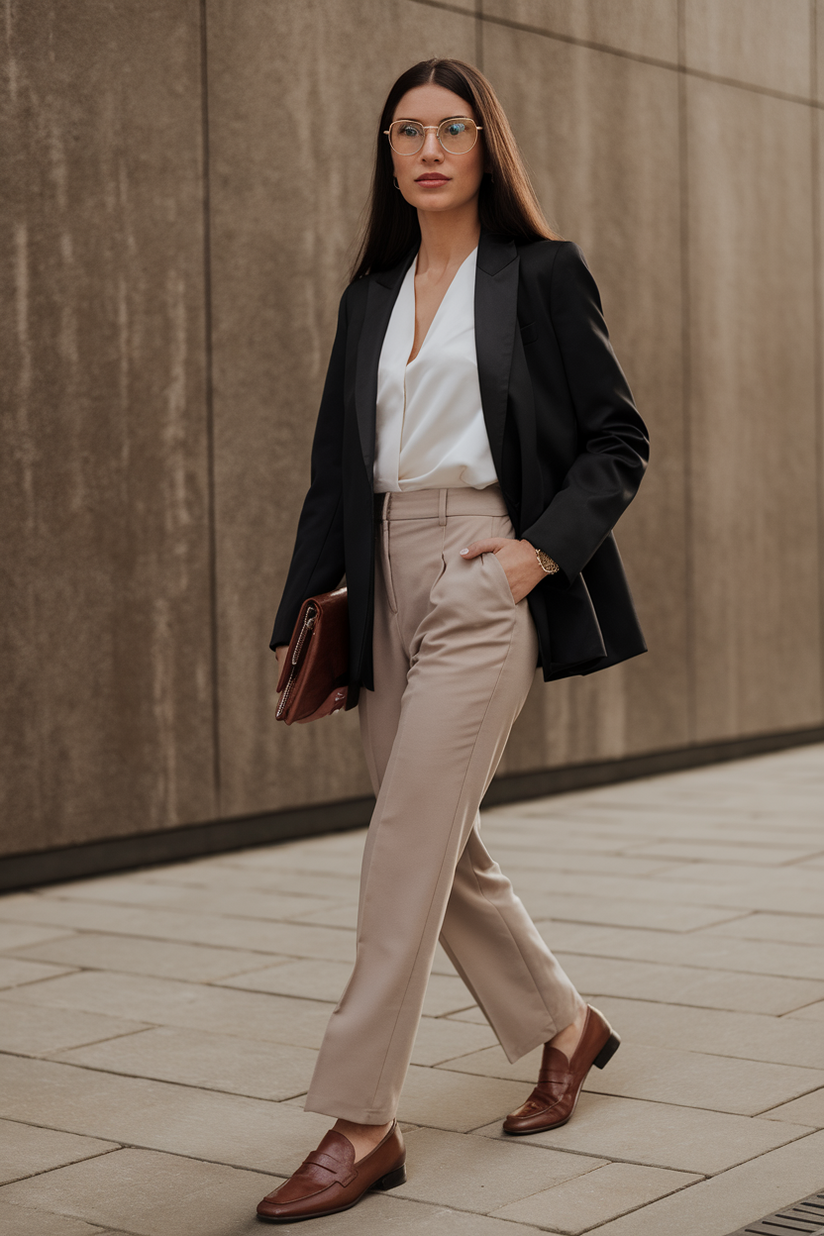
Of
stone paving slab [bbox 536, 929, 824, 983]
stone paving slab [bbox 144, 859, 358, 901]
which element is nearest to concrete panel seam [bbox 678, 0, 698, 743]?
stone paving slab [bbox 144, 859, 358, 901]

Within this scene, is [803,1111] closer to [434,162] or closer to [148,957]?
[434,162]

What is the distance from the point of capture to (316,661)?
3.22 m

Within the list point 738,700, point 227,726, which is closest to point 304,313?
point 227,726

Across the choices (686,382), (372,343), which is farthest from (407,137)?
(686,382)

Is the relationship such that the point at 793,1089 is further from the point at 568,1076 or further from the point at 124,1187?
the point at 124,1187

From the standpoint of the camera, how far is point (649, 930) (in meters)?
5.30

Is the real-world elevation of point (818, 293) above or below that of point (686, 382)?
above

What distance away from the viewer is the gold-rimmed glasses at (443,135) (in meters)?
3.21

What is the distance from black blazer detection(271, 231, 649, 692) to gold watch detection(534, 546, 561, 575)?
22 millimetres

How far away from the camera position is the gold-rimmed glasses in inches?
126

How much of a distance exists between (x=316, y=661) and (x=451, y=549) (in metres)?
0.35

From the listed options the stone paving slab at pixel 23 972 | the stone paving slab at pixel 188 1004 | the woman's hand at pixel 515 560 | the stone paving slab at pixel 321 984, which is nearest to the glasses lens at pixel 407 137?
the woman's hand at pixel 515 560

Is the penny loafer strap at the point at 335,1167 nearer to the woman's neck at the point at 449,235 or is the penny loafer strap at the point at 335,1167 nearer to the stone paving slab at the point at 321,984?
the stone paving slab at the point at 321,984

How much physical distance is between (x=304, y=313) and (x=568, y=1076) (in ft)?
14.7
